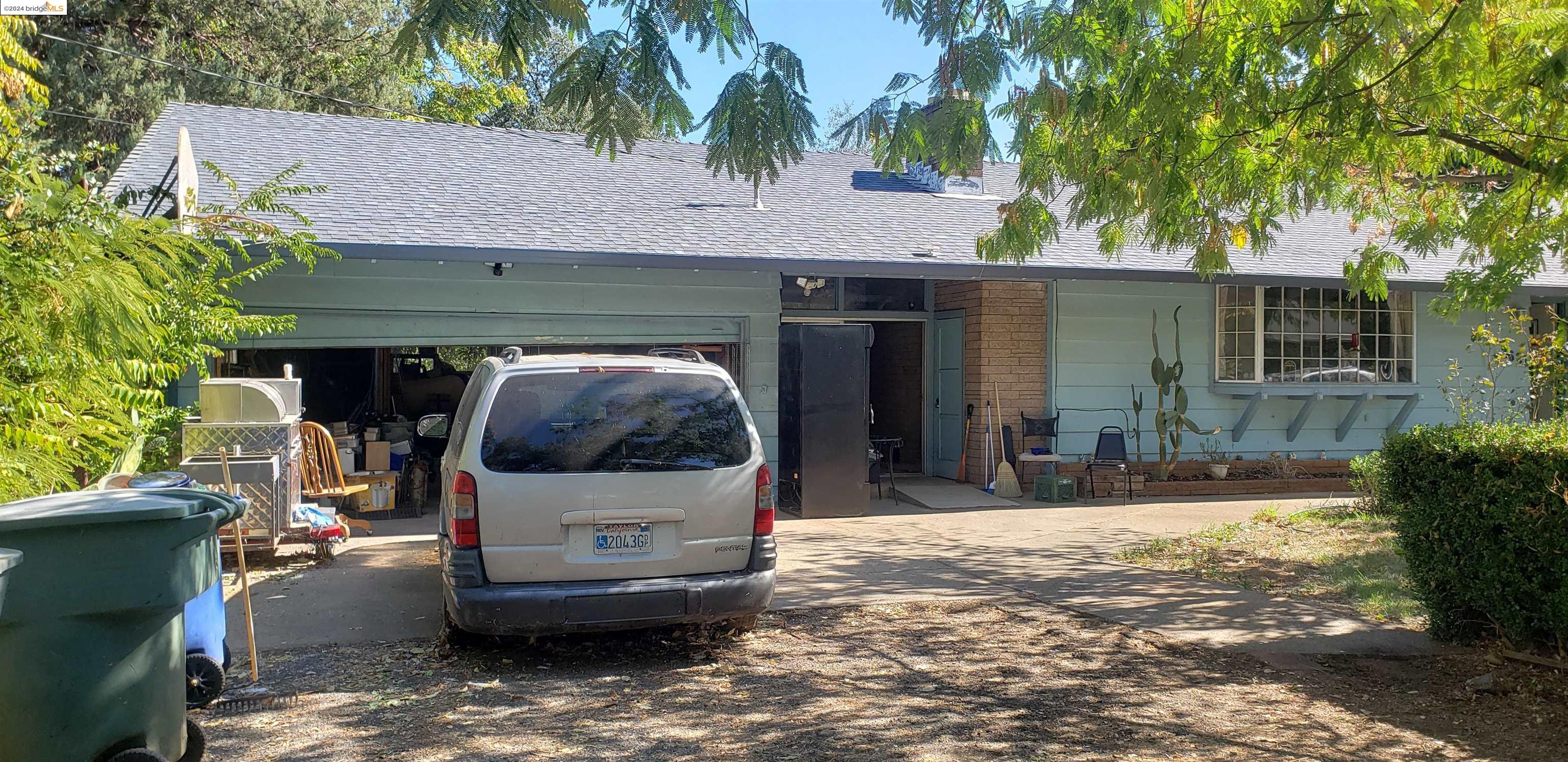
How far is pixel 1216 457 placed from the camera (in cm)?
1388

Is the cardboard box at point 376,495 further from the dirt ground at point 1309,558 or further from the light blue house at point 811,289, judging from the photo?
the dirt ground at point 1309,558

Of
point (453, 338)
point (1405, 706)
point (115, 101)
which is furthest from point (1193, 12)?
point (115, 101)

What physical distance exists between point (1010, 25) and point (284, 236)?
5838mm

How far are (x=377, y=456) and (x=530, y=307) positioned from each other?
7.43ft

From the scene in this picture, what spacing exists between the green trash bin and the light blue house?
6.54m

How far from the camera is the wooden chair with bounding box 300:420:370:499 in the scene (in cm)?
961

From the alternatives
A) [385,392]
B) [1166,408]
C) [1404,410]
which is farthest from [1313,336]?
[385,392]

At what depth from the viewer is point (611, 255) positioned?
35.2 feet

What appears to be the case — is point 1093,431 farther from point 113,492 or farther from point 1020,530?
point 113,492

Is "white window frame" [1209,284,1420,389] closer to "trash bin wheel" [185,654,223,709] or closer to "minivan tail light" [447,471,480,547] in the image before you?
"minivan tail light" [447,471,480,547]

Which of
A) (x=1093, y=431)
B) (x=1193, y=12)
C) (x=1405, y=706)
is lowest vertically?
(x=1405, y=706)

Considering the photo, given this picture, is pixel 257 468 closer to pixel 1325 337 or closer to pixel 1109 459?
pixel 1109 459

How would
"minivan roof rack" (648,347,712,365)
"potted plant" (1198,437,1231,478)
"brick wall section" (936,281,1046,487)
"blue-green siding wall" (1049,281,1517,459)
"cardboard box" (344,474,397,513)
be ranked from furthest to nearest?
"potted plant" (1198,437,1231,478), "blue-green siding wall" (1049,281,1517,459), "brick wall section" (936,281,1046,487), "cardboard box" (344,474,397,513), "minivan roof rack" (648,347,712,365)

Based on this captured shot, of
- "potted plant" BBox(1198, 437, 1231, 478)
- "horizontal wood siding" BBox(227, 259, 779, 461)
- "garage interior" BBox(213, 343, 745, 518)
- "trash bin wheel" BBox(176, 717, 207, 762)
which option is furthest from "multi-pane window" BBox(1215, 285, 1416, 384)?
"trash bin wheel" BBox(176, 717, 207, 762)
